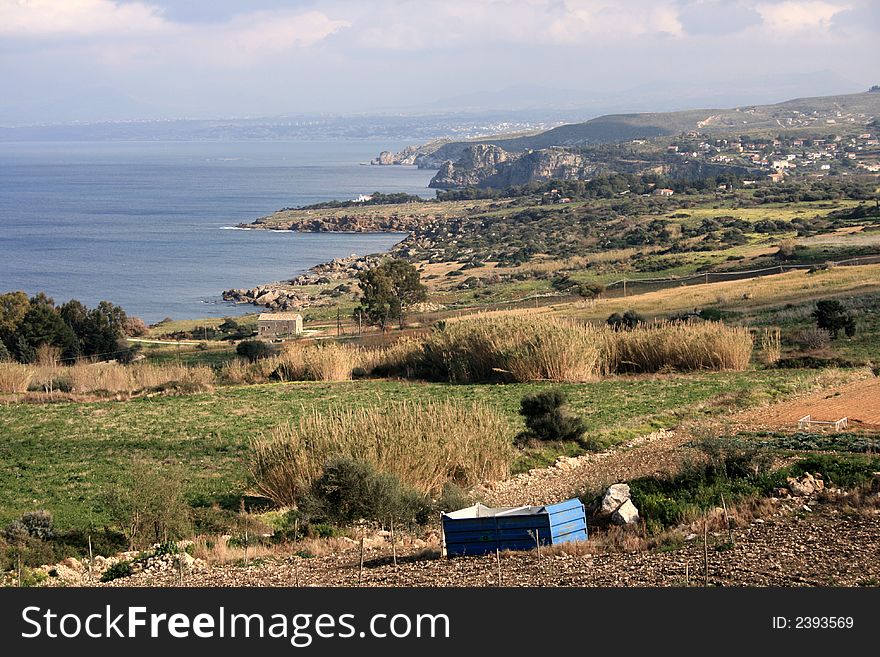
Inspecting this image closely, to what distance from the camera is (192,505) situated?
605 inches

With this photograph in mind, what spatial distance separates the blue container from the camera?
11266 mm

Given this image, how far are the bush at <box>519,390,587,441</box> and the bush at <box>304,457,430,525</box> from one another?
5.72m

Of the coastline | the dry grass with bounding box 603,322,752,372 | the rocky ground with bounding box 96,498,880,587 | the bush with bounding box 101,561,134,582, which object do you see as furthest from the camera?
the coastline

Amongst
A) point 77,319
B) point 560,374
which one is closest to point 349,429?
point 560,374

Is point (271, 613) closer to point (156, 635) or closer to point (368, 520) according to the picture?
point (156, 635)

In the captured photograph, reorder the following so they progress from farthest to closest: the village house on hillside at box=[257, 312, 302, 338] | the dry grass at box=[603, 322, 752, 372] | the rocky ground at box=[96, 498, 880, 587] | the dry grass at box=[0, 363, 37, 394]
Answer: the village house on hillside at box=[257, 312, 302, 338] < the dry grass at box=[0, 363, 37, 394] < the dry grass at box=[603, 322, 752, 372] < the rocky ground at box=[96, 498, 880, 587]

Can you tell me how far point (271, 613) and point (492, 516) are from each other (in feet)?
14.2

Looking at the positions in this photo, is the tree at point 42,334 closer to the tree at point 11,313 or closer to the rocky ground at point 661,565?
the tree at point 11,313

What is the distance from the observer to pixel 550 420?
63.6ft

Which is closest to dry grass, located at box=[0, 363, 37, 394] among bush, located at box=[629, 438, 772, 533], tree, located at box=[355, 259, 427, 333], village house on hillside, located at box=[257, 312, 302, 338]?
village house on hillside, located at box=[257, 312, 302, 338]

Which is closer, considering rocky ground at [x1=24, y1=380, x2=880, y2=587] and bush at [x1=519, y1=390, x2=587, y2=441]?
rocky ground at [x1=24, y1=380, x2=880, y2=587]

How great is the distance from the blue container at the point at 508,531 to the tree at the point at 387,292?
3690cm

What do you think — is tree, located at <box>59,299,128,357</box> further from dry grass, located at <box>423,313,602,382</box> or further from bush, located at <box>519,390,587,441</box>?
bush, located at <box>519,390,587,441</box>

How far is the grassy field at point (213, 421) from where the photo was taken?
54.4ft
